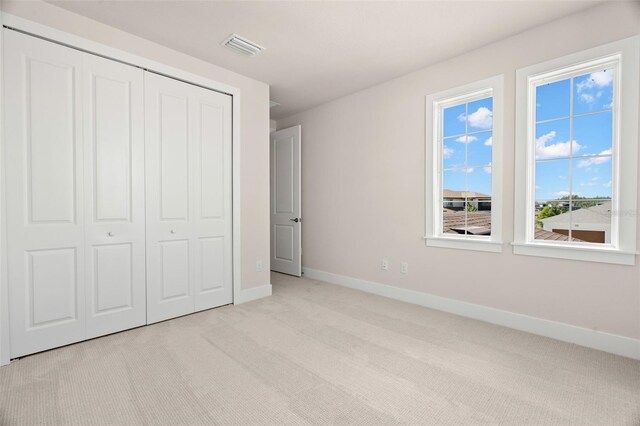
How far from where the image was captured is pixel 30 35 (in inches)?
88.8

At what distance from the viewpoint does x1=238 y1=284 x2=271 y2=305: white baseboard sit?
3549mm

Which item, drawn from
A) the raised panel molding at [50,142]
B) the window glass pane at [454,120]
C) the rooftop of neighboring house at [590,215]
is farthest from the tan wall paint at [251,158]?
the rooftop of neighboring house at [590,215]

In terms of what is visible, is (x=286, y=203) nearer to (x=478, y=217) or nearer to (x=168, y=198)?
(x=168, y=198)

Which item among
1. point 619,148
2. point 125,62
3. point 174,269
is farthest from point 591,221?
point 125,62

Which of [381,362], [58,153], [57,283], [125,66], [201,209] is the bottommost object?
[381,362]

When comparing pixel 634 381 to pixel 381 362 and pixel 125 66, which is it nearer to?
pixel 381 362

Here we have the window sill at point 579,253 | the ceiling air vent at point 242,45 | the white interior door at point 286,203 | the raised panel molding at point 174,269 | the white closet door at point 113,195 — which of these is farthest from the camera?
the white interior door at point 286,203

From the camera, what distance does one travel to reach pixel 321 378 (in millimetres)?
1965

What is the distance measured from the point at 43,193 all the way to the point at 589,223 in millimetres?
4326

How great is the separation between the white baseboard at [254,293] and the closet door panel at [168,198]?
58cm

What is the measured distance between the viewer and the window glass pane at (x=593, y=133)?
93.8 inches

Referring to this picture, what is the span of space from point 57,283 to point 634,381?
13.5 ft

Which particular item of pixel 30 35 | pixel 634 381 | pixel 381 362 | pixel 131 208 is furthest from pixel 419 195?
pixel 30 35

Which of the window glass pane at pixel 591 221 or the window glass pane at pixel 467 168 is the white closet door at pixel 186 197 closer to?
the window glass pane at pixel 467 168
